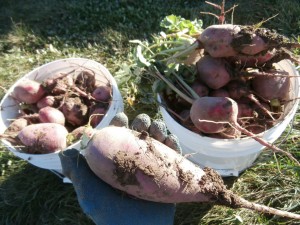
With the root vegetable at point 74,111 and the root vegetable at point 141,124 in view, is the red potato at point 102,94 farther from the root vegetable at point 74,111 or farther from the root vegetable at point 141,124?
the root vegetable at point 141,124

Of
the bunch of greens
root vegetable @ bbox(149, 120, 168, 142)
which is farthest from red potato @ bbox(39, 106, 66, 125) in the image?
root vegetable @ bbox(149, 120, 168, 142)

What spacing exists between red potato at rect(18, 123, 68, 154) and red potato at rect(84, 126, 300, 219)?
17.7 inches

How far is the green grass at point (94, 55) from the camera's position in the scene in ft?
7.01

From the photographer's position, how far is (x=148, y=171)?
1.65 m

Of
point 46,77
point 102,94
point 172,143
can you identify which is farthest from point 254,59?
point 46,77

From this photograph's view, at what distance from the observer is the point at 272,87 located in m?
1.97

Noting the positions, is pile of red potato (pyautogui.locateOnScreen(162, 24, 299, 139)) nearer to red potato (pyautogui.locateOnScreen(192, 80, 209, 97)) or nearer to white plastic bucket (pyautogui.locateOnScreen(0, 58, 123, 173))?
red potato (pyautogui.locateOnScreen(192, 80, 209, 97))

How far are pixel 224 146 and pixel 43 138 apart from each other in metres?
1.02

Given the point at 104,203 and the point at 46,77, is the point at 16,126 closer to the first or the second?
the point at 46,77

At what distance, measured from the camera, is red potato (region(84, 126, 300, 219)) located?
1648mm

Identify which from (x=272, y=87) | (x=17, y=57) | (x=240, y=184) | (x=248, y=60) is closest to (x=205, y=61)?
(x=248, y=60)

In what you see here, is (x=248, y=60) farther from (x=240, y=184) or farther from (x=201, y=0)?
(x=201, y=0)

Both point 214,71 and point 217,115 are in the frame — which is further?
point 214,71

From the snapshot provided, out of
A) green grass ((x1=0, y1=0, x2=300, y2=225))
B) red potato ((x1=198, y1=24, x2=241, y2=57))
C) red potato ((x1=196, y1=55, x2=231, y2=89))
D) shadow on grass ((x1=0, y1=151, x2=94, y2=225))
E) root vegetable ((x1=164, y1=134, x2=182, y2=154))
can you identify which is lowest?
shadow on grass ((x1=0, y1=151, x2=94, y2=225))
